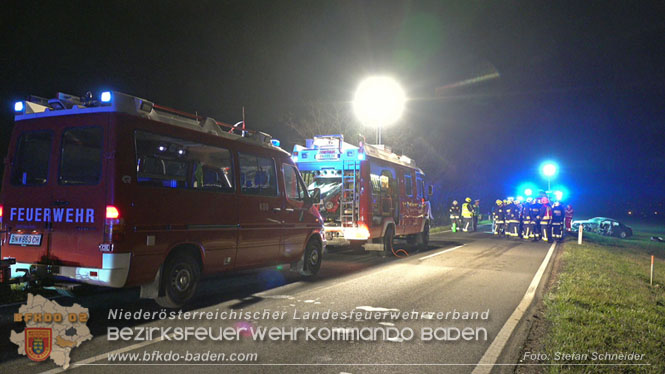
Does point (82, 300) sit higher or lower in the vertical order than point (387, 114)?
lower

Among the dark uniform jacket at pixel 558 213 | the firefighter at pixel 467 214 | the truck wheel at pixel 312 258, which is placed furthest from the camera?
the firefighter at pixel 467 214

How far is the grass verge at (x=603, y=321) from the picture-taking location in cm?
470

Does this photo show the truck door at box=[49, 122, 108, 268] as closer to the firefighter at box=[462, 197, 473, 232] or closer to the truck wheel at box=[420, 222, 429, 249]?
the truck wheel at box=[420, 222, 429, 249]

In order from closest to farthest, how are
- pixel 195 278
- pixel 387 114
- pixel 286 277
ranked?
pixel 195 278
pixel 286 277
pixel 387 114

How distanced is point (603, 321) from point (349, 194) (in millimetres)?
7160

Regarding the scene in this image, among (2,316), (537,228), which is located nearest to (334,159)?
(2,316)

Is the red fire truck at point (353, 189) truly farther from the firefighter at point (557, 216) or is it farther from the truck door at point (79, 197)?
the firefighter at point (557, 216)

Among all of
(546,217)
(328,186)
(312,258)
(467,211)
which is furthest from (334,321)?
(467,211)

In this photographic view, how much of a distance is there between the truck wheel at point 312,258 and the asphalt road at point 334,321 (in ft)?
1.00

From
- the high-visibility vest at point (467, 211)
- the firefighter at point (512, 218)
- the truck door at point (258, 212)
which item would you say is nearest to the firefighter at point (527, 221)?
the firefighter at point (512, 218)

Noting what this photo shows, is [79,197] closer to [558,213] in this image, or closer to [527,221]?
[527,221]

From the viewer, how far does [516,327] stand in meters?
6.07

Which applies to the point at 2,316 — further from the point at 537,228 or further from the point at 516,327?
the point at 537,228

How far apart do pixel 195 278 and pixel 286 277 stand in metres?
3.14
